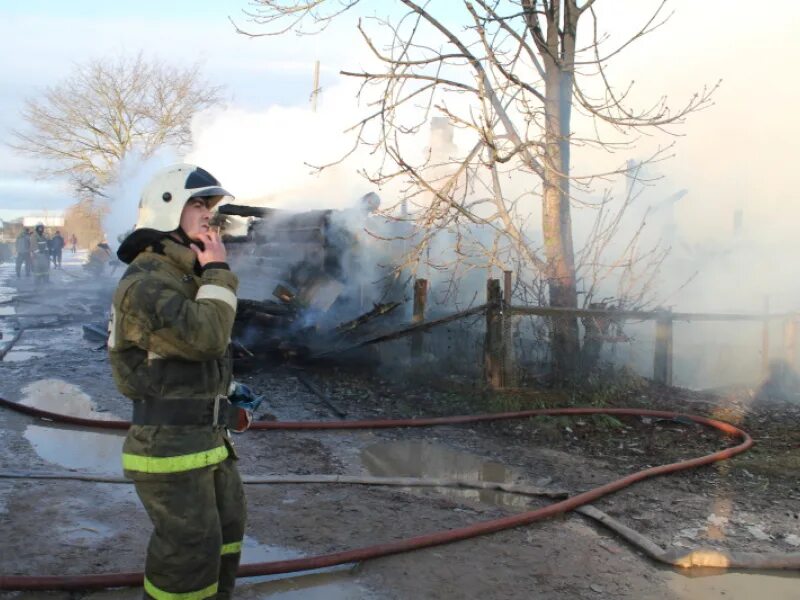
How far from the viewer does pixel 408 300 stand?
9023mm

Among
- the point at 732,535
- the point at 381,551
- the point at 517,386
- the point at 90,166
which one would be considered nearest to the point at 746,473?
the point at 732,535

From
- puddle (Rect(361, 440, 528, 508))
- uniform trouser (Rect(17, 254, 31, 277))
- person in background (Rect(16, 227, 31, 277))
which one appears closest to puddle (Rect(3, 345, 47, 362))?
puddle (Rect(361, 440, 528, 508))

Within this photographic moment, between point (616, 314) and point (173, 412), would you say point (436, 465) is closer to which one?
point (616, 314)

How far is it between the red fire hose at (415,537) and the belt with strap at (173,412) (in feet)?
3.48

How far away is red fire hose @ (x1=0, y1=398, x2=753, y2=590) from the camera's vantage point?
9.76 ft

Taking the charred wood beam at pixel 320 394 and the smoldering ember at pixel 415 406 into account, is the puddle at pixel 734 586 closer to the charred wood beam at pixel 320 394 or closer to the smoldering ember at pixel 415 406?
the smoldering ember at pixel 415 406

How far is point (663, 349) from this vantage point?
7.74 m

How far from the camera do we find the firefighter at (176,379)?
2277 mm

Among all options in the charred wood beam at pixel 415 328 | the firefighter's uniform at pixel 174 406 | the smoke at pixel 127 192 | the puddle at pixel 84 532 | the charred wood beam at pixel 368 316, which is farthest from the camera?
the smoke at pixel 127 192

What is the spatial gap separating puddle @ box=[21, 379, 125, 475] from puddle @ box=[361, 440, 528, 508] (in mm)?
1914

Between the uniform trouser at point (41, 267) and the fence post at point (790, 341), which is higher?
the uniform trouser at point (41, 267)

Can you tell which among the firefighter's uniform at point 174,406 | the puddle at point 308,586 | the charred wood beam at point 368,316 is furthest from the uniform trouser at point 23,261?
the firefighter's uniform at point 174,406

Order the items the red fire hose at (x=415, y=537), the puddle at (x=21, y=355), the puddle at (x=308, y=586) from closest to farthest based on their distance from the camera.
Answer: the red fire hose at (x=415, y=537)
the puddle at (x=308, y=586)
the puddle at (x=21, y=355)

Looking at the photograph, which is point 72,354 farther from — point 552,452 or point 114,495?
point 552,452
